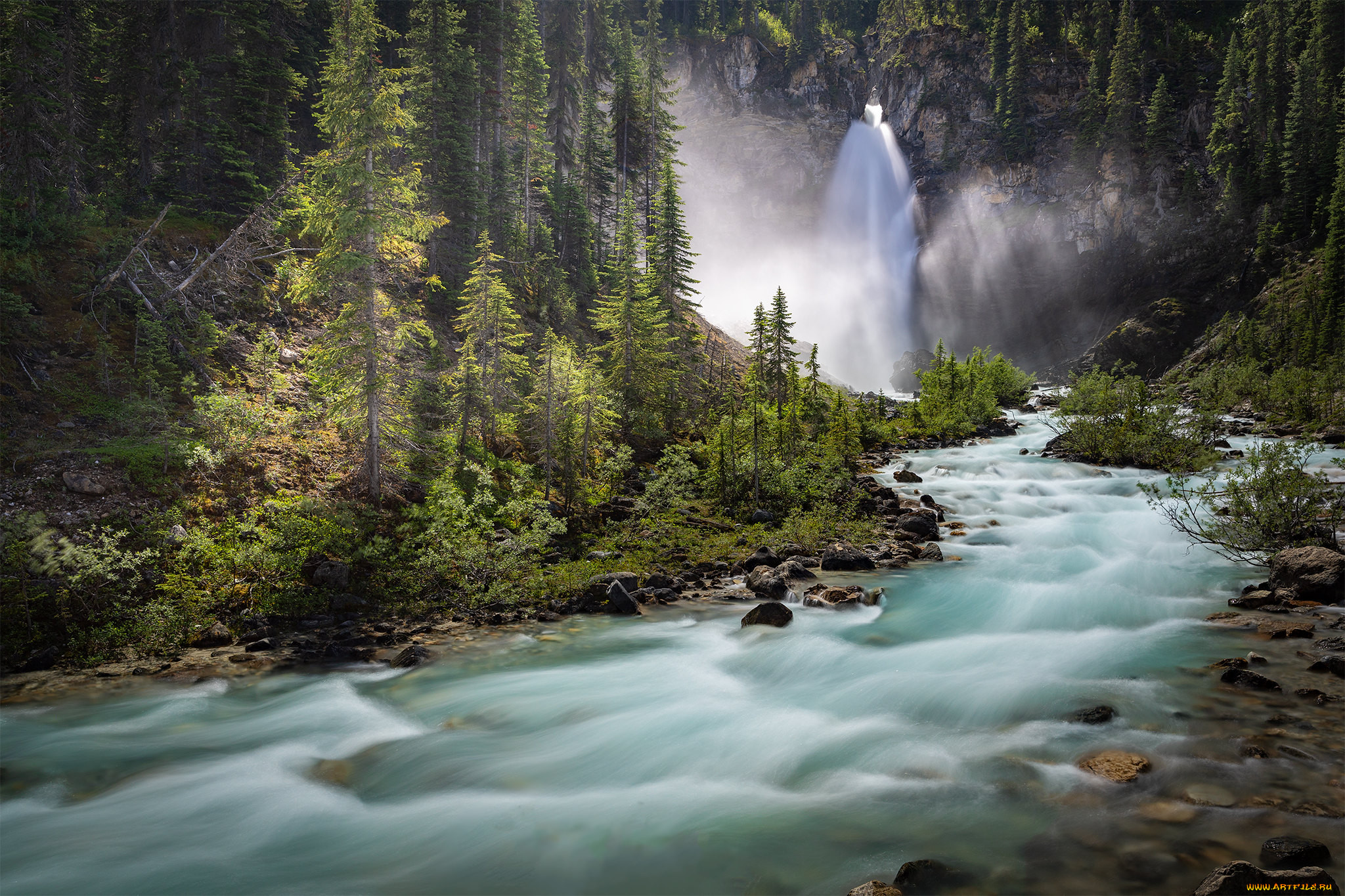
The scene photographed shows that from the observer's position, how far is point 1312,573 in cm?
1047

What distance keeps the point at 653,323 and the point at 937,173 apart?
248ft

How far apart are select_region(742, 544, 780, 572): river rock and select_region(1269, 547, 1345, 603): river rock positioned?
9085 millimetres

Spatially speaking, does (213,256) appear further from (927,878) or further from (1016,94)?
(1016,94)

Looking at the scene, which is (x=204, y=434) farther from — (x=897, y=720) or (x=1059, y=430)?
(x=1059, y=430)

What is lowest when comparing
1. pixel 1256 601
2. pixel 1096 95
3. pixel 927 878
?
pixel 927 878

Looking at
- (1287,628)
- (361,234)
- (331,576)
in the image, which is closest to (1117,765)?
(1287,628)

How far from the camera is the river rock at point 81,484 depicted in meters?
11.6

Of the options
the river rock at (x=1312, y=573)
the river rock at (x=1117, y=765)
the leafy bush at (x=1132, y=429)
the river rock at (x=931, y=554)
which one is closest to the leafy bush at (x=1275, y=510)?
the river rock at (x=1312, y=573)

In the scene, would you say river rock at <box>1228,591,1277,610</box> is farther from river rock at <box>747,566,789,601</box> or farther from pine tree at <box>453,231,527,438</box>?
pine tree at <box>453,231,527,438</box>

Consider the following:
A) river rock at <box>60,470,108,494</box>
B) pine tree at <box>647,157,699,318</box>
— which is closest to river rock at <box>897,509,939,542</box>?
river rock at <box>60,470,108,494</box>

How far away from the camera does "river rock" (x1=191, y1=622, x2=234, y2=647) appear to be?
34.3 feet

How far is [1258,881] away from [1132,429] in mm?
22983

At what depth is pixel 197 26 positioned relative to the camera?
26.4 m

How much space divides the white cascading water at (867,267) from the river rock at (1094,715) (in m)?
76.1
